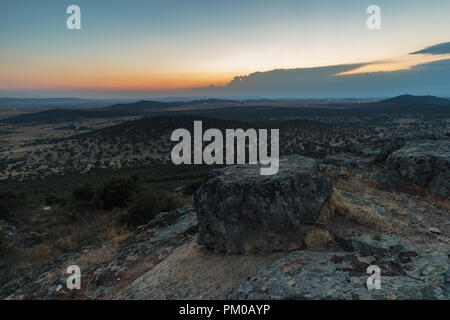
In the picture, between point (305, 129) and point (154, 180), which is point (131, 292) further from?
point (305, 129)

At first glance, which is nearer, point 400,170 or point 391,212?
point 391,212

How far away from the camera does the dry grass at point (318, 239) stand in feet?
18.6

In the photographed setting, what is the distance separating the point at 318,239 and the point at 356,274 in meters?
1.20

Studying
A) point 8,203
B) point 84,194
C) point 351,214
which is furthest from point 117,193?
point 351,214

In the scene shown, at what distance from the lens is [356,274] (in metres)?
4.59

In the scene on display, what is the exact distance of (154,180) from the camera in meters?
31.1

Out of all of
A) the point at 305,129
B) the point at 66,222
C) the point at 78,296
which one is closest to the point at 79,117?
the point at 305,129

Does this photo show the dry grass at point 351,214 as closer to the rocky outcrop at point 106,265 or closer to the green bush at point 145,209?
the rocky outcrop at point 106,265

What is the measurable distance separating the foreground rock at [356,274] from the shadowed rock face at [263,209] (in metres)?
0.70

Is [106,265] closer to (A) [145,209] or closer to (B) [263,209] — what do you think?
(A) [145,209]

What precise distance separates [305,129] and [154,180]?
52.1 meters

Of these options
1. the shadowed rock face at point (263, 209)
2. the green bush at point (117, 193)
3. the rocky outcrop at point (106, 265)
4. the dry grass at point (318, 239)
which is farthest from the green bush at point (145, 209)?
the dry grass at point (318, 239)

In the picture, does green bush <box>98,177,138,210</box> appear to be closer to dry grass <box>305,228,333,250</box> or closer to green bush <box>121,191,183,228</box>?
green bush <box>121,191,183,228</box>
